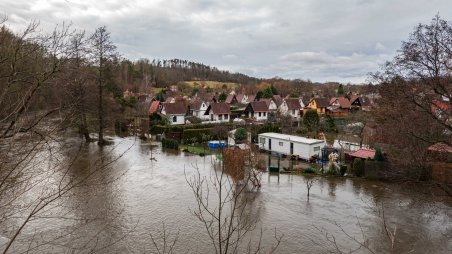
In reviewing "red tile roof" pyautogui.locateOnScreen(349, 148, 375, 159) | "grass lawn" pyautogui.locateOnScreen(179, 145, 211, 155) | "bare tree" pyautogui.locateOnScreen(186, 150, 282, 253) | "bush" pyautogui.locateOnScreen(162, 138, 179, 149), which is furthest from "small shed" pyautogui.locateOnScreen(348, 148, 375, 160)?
"bush" pyautogui.locateOnScreen(162, 138, 179, 149)

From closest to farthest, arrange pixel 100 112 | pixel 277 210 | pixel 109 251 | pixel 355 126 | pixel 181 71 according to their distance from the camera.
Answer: pixel 109 251 < pixel 277 210 < pixel 100 112 < pixel 355 126 < pixel 181 71

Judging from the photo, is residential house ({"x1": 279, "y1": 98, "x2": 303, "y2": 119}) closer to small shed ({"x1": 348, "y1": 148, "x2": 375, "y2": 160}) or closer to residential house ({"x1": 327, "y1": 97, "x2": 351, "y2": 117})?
residential house ({"x1": 327, "y1": 97, "x2": 351, "y2": 117})

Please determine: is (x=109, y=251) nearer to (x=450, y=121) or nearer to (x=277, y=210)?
(x=277, y=210)

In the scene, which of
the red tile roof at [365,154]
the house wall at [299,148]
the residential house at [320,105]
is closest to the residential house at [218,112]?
the residential house at [320,105]

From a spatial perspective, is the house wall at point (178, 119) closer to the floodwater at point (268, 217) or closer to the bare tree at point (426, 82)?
the floodwater at point (268, 217)

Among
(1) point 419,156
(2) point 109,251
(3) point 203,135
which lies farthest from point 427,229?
(3) point 203,135

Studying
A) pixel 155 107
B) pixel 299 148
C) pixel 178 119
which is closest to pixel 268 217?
pixel 299 148
